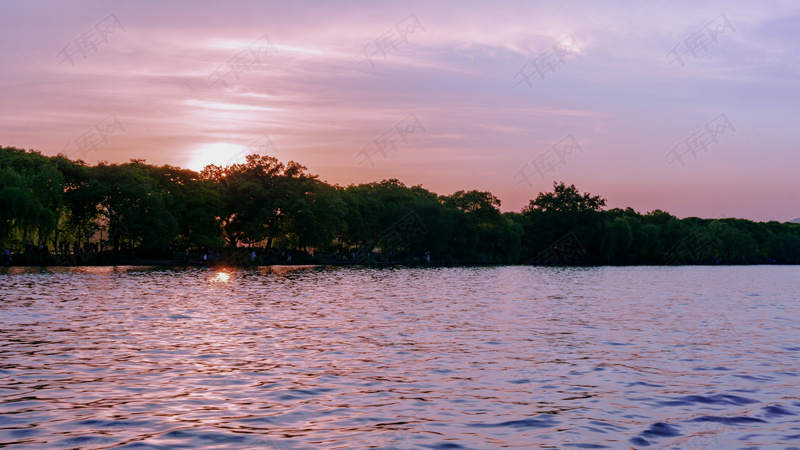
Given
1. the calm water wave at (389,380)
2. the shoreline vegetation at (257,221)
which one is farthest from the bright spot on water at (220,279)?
the calm water wave at (389,380)

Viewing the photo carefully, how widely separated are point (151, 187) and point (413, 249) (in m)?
67.3

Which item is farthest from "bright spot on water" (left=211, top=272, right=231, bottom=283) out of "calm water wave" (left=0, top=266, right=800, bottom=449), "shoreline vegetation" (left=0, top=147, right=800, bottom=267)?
"calm water wave" (left=0, top=266, right=800, bottom=449)

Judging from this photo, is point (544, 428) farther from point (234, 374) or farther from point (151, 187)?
point (151, 187)

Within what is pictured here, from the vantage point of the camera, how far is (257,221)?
399ft

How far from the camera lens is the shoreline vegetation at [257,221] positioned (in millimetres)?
91688

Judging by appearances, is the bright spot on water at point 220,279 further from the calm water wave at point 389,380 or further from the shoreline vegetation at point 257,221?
the calm water wave at point 389,380

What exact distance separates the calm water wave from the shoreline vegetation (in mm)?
62060

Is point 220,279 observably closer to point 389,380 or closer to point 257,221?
point 257,221

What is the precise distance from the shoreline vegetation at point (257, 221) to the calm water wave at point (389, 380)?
62.1 metres

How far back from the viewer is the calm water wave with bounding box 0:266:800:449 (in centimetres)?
1241

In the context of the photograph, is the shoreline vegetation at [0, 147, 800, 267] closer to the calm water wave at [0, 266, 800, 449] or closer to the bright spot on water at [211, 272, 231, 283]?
the bright spot on water at [211, 272, 231, 283]

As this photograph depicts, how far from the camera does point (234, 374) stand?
18109 mm

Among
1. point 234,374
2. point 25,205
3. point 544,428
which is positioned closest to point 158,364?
point 234,374

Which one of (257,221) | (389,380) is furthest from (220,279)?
(389,380)
